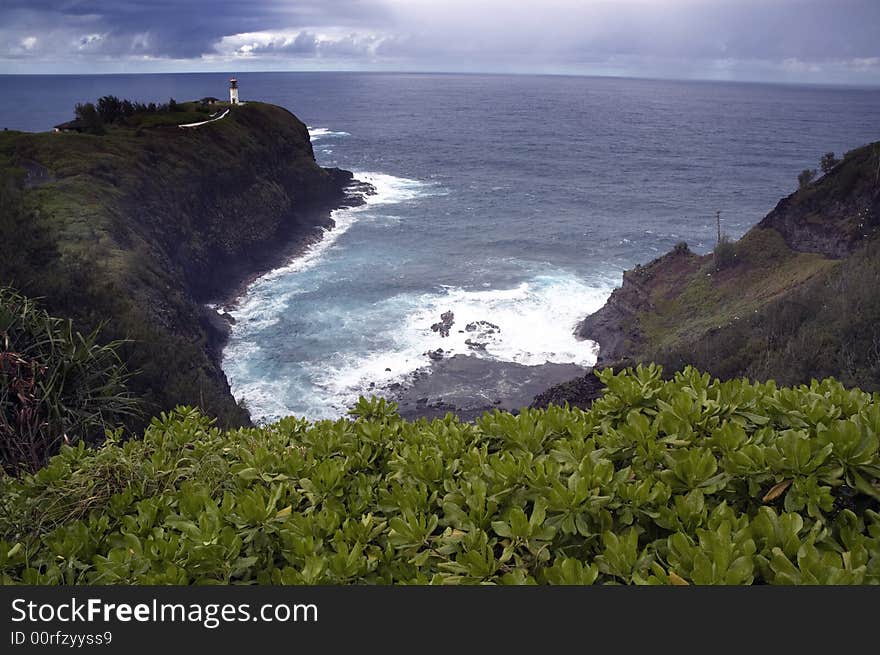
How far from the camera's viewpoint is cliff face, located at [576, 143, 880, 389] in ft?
67.3

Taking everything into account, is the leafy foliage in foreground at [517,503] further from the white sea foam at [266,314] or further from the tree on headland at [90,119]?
the tree on headland at [90,119]

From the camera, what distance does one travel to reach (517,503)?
11.4ft

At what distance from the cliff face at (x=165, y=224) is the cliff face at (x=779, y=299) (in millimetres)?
18162

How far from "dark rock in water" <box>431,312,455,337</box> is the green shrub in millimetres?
30382

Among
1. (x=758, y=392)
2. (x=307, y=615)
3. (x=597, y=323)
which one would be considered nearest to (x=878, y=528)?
(x=758, y=392)

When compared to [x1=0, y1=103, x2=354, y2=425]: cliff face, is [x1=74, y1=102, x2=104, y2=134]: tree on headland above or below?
above

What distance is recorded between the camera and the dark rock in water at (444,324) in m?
38.4

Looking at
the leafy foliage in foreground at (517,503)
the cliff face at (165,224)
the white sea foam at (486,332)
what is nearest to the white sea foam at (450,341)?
the white sea foam at (486,332)

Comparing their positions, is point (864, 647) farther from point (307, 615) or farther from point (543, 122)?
point (543, 122)

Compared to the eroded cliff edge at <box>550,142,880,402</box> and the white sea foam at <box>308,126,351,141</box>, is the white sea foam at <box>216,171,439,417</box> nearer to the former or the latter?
the eroded cliff edge at <box>550,142,880,402</box>

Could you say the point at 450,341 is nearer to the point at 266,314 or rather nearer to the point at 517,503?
the point at 266,314

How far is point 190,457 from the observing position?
4.80 metres

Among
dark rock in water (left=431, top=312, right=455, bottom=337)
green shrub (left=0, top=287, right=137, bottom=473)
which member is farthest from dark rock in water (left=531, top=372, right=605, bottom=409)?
green shrub (left=0, top=287, right=137, bottom=473)

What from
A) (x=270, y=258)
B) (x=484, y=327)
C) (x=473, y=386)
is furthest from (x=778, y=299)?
(x=270, y=258)
